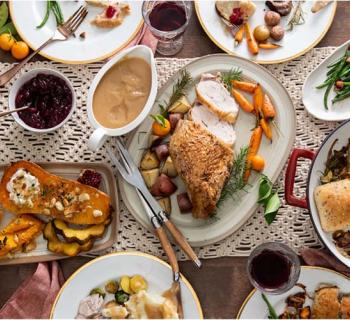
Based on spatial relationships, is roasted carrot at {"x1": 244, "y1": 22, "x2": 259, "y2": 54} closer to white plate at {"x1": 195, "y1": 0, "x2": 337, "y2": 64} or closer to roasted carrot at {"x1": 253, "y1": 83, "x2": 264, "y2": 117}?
white plate at {"x1": 195, "y1": 0, "x2": 337, "y2": 64}

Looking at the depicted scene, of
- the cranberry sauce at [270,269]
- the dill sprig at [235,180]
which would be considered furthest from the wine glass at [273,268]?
the dill sprig at [235,180]

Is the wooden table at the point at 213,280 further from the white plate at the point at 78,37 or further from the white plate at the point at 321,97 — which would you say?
the white plate at the point at 78,37

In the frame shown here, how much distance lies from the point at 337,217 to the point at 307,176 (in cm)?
22

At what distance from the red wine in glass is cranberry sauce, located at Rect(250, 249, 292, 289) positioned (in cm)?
97

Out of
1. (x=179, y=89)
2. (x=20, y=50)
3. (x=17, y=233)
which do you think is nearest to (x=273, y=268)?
(x=179, y=89)

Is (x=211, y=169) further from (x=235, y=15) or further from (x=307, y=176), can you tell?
(x=235, y=15)

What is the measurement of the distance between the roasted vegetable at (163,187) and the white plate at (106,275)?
25 cm

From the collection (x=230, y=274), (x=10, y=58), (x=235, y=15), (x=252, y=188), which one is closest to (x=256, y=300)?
(x=230, y=274)

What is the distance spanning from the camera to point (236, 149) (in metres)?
2.82

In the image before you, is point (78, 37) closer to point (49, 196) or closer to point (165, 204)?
point (49, 196)

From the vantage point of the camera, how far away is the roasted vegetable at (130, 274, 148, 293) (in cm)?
272

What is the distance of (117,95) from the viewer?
2.70 meters

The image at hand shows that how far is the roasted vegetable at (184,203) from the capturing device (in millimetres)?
2758

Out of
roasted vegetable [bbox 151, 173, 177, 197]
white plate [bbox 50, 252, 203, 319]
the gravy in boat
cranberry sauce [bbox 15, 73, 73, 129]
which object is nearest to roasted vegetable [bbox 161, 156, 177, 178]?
roasted vegetable [bbox 151, 173, 177, 197]
